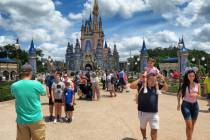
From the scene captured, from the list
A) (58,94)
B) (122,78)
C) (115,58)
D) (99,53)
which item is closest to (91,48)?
(99,53)

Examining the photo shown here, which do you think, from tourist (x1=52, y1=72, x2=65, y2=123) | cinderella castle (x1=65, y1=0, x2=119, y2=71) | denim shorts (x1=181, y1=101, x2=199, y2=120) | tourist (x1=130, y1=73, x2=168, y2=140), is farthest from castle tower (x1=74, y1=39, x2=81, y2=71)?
tourist (x1=130, y1=73, x2=168, y2=140)

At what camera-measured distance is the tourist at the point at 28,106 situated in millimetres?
5238

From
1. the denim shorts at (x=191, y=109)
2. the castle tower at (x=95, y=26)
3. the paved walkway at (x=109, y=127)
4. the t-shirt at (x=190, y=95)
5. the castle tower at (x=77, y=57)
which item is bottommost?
the paved walkway at (x=109, y=127)

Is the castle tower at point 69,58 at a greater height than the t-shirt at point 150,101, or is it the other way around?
the castle tower at point 69,58

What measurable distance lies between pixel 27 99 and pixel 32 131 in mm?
507

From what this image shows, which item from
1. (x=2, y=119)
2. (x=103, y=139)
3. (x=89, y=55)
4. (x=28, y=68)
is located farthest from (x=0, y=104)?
(x=89, y=55)

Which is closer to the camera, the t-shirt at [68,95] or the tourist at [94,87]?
the t-shirt at [68,95]

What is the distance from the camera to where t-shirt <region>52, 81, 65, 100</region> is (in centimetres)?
1043

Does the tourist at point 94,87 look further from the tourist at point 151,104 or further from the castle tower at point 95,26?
the castle tower at point 95,26

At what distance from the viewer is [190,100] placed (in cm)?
711

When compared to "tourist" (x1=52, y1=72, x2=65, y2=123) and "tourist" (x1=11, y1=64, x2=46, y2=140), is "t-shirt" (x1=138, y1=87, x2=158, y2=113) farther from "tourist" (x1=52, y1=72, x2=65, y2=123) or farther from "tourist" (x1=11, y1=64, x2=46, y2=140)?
"tourist" (x1=52, y1=72, x2=65, y2=123)

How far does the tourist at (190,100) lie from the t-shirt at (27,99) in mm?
3222

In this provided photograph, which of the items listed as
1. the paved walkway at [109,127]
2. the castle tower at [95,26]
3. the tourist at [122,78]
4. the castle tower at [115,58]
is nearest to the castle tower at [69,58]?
the castle tower at [95,26]

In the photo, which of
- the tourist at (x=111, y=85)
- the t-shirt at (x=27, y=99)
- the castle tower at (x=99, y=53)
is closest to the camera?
the t-shirt at (x=27, y=99)
